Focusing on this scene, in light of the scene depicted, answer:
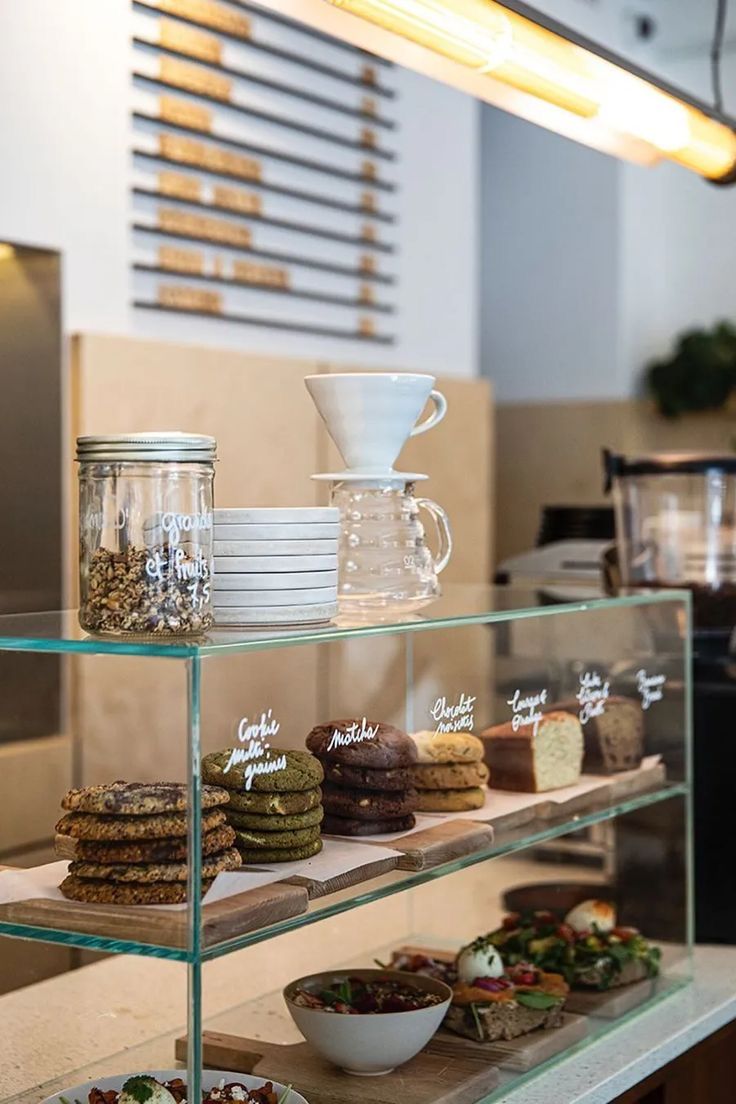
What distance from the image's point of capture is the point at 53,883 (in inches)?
49.7

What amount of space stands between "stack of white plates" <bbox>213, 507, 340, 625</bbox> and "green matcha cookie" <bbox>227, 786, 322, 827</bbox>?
149 millimetres

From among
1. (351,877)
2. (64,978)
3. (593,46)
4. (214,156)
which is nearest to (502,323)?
(214,156)

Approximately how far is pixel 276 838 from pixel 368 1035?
29 cm

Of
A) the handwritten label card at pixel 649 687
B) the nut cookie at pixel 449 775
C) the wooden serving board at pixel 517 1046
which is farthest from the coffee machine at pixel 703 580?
the nut cookie at pixel 449 775

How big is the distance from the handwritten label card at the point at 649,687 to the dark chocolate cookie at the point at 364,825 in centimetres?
54

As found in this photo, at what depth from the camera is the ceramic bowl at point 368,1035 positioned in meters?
1.46

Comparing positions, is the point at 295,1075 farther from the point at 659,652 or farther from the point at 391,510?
the point at 659,652

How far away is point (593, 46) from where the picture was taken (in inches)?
75.3

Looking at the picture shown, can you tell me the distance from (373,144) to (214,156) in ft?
2.25

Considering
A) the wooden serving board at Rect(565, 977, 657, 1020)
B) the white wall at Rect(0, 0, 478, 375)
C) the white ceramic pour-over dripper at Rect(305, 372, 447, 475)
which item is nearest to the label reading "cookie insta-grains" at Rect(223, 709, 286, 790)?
the white ceramic pour-over dripper at Rect(305, 372, 447, 475)

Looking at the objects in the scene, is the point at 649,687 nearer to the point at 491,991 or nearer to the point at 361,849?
the point at 491,991

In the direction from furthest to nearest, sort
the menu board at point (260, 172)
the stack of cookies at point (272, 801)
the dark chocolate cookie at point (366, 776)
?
the menu board at point (260, 172)
the dark chocolate cookie at point (366, 776)
the stack of cookies at point (272, 801)

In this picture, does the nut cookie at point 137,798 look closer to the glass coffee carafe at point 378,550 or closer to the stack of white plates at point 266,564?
the stack of white plates at point 266,564

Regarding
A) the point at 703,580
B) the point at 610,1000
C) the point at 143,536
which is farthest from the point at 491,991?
the point at 703,580
